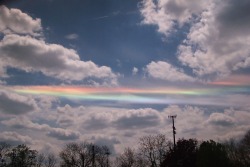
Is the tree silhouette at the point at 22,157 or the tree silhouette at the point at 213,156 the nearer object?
the tree silhouette at the point at 213,156

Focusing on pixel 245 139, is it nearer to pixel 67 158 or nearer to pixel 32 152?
pixel 67 158

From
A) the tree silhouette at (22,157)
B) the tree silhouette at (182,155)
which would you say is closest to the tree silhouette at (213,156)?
the tree silhouette at (182,155)

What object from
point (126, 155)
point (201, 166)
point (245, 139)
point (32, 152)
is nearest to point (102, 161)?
point (126, 155)

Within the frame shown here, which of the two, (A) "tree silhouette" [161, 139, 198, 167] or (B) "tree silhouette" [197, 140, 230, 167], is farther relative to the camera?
(A) "tree silhouette" [161, 139, 198, 167]

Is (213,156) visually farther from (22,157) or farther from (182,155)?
(22,157)

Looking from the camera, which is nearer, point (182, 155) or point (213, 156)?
point (213, 156)

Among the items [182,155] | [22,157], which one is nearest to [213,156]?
[182,155]

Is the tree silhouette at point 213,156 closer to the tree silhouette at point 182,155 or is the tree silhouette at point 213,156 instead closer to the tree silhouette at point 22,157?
the tree silhouette at point 182,155

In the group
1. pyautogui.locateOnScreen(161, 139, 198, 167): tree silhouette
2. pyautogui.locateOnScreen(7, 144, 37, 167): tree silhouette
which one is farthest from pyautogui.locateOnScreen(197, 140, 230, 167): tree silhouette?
pyautogui.locateOnScreen(7, 144, 37, 167): tree silhouette

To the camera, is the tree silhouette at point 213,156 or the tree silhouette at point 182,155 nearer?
the tree silhouette at point 213,156

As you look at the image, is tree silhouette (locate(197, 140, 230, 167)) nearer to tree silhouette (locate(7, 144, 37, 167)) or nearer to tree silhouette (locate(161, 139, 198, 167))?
tree silhouette (locate(161, 139, 198, 167))

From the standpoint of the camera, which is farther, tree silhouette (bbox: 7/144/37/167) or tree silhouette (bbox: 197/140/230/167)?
tree silhouette (bbox: 7/144/37/167)

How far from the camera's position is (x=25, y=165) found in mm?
91938

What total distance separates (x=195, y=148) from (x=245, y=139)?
52.1 feet
